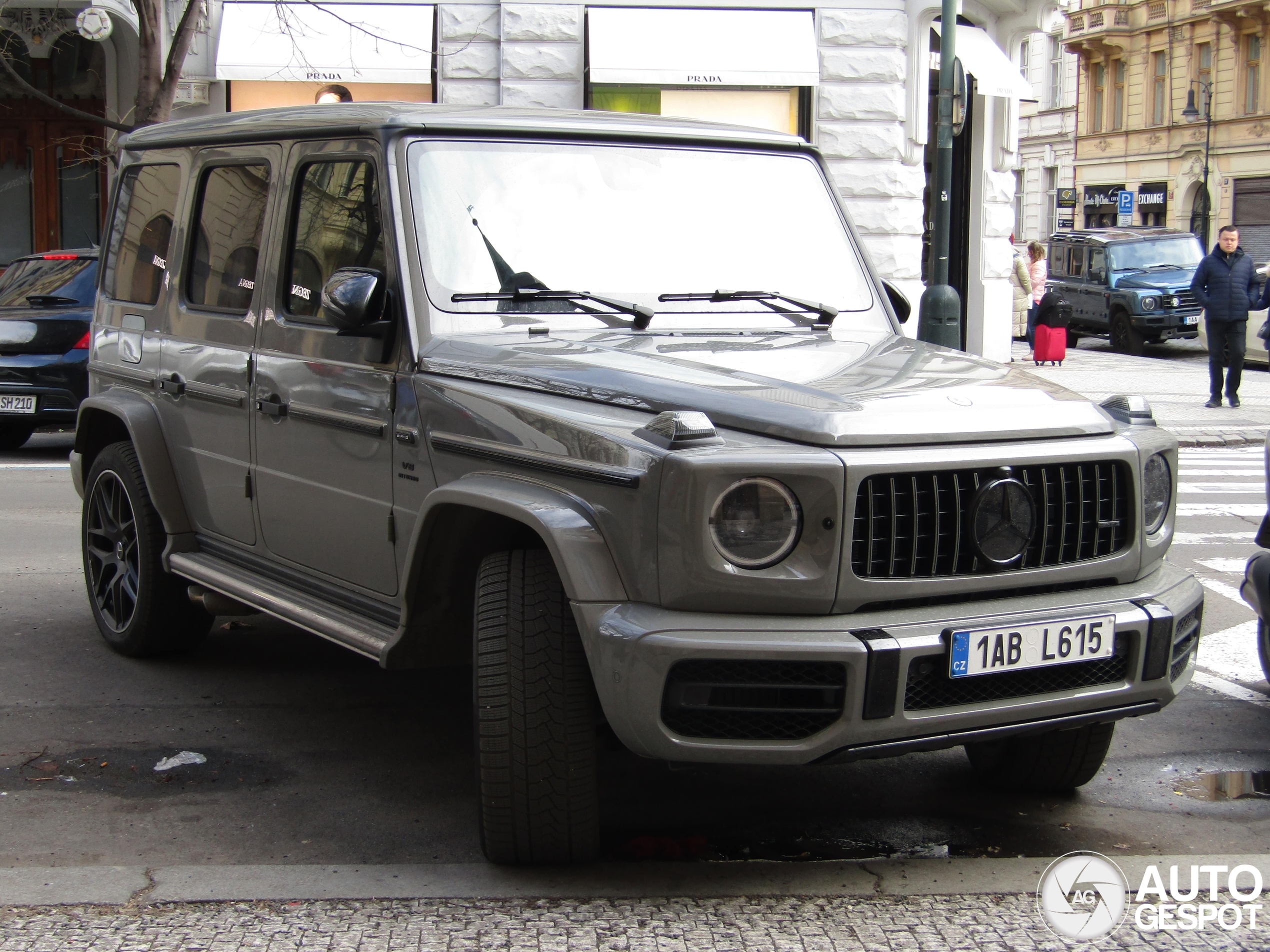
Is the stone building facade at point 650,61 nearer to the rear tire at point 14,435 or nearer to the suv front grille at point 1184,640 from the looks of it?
the rear tire at point 14,435

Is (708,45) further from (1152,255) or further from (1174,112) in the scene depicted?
(1174,112)

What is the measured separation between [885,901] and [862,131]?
1524 cm

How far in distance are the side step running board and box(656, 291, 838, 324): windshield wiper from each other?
1314 mm

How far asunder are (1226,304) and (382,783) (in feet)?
46.5

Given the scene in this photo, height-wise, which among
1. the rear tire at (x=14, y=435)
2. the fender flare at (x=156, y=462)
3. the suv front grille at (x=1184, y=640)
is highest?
the fender flare at (x=156, y=462)

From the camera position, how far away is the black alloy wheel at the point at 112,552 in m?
5.73

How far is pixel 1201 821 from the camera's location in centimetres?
427

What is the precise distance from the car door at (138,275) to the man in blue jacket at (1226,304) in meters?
13.2

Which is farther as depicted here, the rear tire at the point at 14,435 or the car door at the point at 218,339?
the rear tire at the point at 14,435

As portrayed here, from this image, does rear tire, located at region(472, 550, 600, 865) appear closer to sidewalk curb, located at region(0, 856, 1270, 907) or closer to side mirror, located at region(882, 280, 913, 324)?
sidewalk curb, located at region(0, 856, 1270, 907)

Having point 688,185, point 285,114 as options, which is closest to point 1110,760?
point 688,185

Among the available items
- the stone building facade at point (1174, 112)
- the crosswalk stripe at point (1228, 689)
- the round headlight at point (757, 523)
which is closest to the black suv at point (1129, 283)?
the crosswalk stripe at point (1228, 689)

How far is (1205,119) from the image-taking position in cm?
4828

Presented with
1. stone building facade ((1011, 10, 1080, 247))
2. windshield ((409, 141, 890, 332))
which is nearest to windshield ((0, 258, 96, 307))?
windshield ((409, 141, 890, 332))
